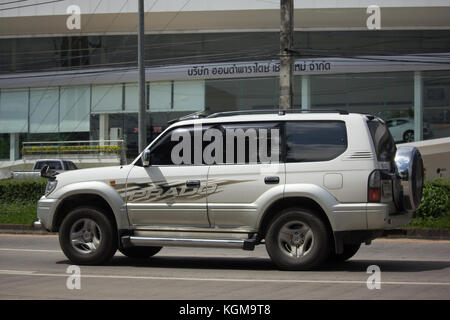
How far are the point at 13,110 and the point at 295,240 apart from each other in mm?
37074

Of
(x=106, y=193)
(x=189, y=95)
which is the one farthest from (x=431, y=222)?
(x=189, y=95)

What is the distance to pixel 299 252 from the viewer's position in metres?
9.20

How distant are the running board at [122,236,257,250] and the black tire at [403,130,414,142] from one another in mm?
28738

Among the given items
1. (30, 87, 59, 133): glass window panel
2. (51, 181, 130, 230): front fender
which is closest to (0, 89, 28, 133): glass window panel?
(30, 87, 59, 133): glass window panel

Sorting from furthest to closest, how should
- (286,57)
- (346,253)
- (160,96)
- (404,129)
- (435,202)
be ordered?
(160,96)
(404,129)
(286,57)
(435,202)
(346,253)

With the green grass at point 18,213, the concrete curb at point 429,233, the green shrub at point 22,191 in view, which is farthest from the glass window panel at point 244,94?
the concrete curb at point 429,233

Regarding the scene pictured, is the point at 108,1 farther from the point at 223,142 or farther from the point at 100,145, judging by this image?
the point at 223,142

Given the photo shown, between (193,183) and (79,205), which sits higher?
(193,183)

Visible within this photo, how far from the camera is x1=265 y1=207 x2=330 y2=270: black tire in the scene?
9062mm

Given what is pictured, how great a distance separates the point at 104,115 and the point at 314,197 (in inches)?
1310

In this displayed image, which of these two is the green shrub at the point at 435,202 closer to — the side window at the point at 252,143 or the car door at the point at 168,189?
the side window at the point at 252,143

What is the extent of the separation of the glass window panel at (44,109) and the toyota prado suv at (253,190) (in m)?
32.6

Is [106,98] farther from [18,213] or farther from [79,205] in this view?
[79,205]

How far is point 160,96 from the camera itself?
1561 inches
